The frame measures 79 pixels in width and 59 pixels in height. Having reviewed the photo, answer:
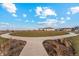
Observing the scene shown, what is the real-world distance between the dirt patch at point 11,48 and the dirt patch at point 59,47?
20 cm

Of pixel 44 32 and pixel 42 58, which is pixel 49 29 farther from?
→ pixel 42 58

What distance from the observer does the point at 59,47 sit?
3.89 ft

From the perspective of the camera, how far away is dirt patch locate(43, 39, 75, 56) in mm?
1171

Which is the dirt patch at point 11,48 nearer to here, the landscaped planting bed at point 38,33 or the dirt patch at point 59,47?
the landscaped planting bed at point 38,33

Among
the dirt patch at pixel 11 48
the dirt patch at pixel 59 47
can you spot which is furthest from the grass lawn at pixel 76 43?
the dirt patch at pixel 11 48

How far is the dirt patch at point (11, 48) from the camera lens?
46.2 inches

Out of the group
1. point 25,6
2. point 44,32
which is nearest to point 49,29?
point 44,32

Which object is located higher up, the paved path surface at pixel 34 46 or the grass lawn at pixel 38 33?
the grass lawn at pixel 38 33

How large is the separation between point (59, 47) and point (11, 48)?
0.38 meters

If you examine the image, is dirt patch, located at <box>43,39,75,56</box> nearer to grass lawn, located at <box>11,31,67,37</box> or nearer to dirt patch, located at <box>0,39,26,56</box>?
grass lawn, located at <box>11,31,67,37</box>

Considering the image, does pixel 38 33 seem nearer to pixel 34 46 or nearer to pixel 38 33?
pixel 38 33

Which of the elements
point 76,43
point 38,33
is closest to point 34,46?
point 38,33

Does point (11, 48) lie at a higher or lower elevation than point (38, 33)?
lower

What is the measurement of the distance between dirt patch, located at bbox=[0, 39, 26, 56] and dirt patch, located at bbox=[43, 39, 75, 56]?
0.20m
